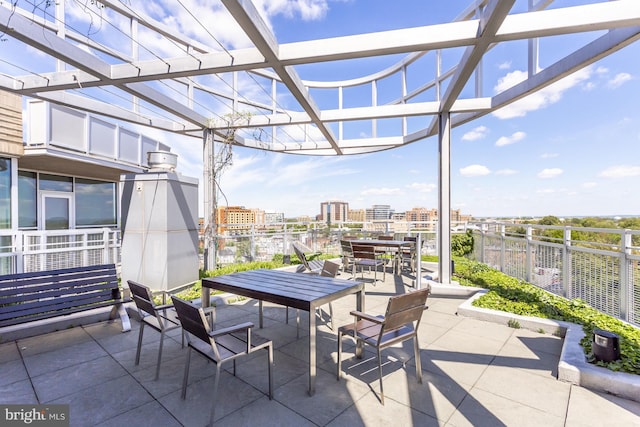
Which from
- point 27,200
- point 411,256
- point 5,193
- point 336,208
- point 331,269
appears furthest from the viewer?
point 336,208

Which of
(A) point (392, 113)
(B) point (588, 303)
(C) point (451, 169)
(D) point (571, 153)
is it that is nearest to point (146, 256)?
(A) point (392, 113)

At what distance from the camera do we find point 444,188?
18.6ft

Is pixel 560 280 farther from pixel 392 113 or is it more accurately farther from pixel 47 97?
pixel 47 97

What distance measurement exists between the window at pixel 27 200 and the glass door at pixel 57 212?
0.21 m

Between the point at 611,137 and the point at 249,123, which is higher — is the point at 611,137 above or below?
above

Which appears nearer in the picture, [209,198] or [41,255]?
[41,255]

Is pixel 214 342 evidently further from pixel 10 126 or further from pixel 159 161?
pixel 10 126

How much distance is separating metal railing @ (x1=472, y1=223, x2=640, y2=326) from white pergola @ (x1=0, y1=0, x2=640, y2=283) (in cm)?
170

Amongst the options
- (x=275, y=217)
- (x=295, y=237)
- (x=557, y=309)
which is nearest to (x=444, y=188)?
(x=557, y=309)

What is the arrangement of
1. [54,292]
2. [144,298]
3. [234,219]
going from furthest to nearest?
1. [234,219]
2. [54,292]
3. [144,298]

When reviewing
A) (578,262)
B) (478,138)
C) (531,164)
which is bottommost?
(578,262)

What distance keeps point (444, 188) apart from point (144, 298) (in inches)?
205

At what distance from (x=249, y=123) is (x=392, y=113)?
3266 millimetres

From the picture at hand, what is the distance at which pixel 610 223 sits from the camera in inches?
257
